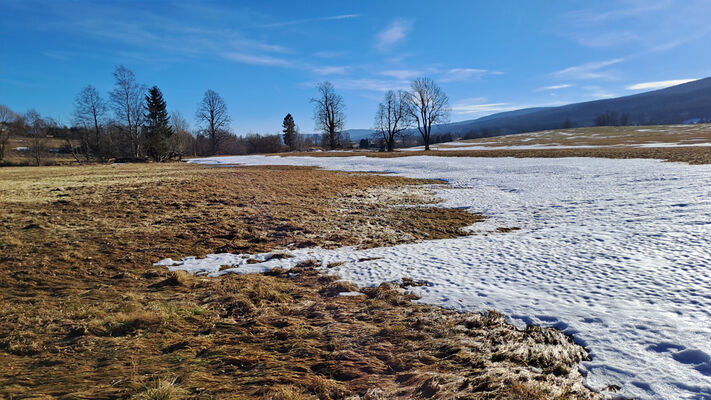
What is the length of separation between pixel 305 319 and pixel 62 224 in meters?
8.88

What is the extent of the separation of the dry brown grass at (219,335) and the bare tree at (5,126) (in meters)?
53.2

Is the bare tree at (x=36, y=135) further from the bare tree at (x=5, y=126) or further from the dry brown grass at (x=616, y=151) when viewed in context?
the dry brown grass at (x=616, y=151)

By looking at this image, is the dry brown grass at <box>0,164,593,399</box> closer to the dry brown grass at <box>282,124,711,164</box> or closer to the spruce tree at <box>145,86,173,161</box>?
the dry brown grass at <box>282,124,711,164</box>

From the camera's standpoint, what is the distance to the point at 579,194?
14.3 metres

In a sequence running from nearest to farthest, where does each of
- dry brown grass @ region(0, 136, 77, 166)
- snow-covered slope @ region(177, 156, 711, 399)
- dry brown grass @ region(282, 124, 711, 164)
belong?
snow-covered slope @ region(177, 156, 711, 399) < dry brown grass @ region(282, 124, 711, 164) < dry brown grass @ region(0, 136, 77, 166)

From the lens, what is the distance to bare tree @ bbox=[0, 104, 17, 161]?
44125mm

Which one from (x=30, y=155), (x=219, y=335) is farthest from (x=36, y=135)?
(x=219, y=335)

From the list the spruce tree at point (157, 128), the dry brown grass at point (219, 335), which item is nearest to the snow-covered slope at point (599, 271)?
the dry brown grass at point (219, 335)

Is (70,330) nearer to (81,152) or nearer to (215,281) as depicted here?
(215,281)

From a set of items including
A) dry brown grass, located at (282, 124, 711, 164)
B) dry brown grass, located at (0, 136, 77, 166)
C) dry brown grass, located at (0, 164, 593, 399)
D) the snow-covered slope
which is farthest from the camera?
dry brown grass, located at (0, 136, 77, 166)

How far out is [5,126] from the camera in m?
47.1

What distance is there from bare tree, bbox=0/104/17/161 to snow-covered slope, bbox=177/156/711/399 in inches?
2306

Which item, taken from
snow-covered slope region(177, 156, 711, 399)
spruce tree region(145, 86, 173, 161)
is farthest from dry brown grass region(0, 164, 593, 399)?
spruce tree region(145, 86, 173, 161)

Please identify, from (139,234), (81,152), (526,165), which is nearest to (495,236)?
(139,234)
